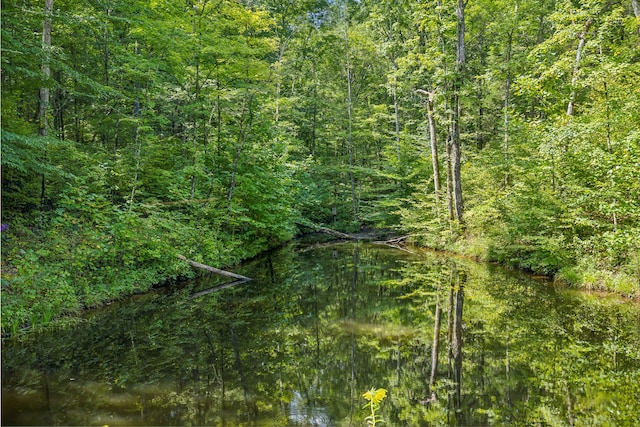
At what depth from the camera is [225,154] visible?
1241 centimetres

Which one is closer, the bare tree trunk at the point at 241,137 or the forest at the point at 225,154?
the forest at the point at 225,154

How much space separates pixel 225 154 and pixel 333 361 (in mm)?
8892

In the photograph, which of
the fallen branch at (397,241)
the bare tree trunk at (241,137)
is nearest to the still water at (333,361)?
the bare tree trunk at (241,137)

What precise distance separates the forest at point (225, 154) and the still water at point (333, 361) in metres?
1.29

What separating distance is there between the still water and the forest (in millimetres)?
1286

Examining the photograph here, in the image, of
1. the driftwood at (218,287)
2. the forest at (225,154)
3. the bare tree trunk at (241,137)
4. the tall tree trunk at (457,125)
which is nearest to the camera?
the forest at (225,154)

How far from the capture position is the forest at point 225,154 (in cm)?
722

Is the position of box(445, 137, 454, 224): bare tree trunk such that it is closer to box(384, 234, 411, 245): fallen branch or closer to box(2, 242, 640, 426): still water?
box(384, 234, 411, 245): fallen branch

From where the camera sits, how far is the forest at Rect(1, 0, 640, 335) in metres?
7.22

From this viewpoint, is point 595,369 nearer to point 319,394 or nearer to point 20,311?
point 319,394

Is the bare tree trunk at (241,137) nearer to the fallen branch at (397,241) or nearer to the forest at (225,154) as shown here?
the forest at (225,154)

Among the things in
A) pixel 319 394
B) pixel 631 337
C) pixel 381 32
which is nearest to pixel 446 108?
pixel 381 32

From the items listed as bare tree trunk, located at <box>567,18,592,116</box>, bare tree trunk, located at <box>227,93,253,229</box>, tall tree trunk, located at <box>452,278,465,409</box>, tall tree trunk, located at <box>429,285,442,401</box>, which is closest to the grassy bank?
bare tree trunk, located at <box>227,93,253,229</box>

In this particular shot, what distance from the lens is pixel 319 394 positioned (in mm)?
4102
